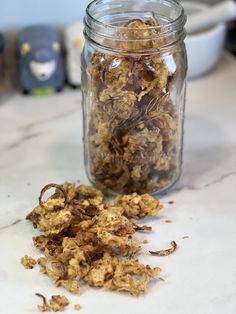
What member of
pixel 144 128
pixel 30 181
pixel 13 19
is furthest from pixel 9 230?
pixel 13 19

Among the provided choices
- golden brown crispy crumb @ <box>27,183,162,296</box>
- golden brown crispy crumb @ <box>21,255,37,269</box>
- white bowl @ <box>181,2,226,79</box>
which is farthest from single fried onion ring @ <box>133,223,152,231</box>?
white bowl @ <box>181,2,226,79</box>

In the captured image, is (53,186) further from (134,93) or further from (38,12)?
(38,12)

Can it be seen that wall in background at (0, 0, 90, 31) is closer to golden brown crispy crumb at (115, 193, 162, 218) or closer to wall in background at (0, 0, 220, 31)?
wall in background at (0, 0, 220, 31)

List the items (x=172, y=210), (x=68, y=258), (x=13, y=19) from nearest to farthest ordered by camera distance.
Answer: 1. (x=68, y=258)
2. (x=172, y=210)
3. (x=13, y=19)

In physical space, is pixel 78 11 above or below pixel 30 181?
above

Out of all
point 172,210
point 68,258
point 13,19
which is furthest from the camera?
point 13,19

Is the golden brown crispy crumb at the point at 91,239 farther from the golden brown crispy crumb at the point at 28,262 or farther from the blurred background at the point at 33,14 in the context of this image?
the blurred background at the point at 33,14

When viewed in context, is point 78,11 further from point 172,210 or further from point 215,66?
point 172,210
